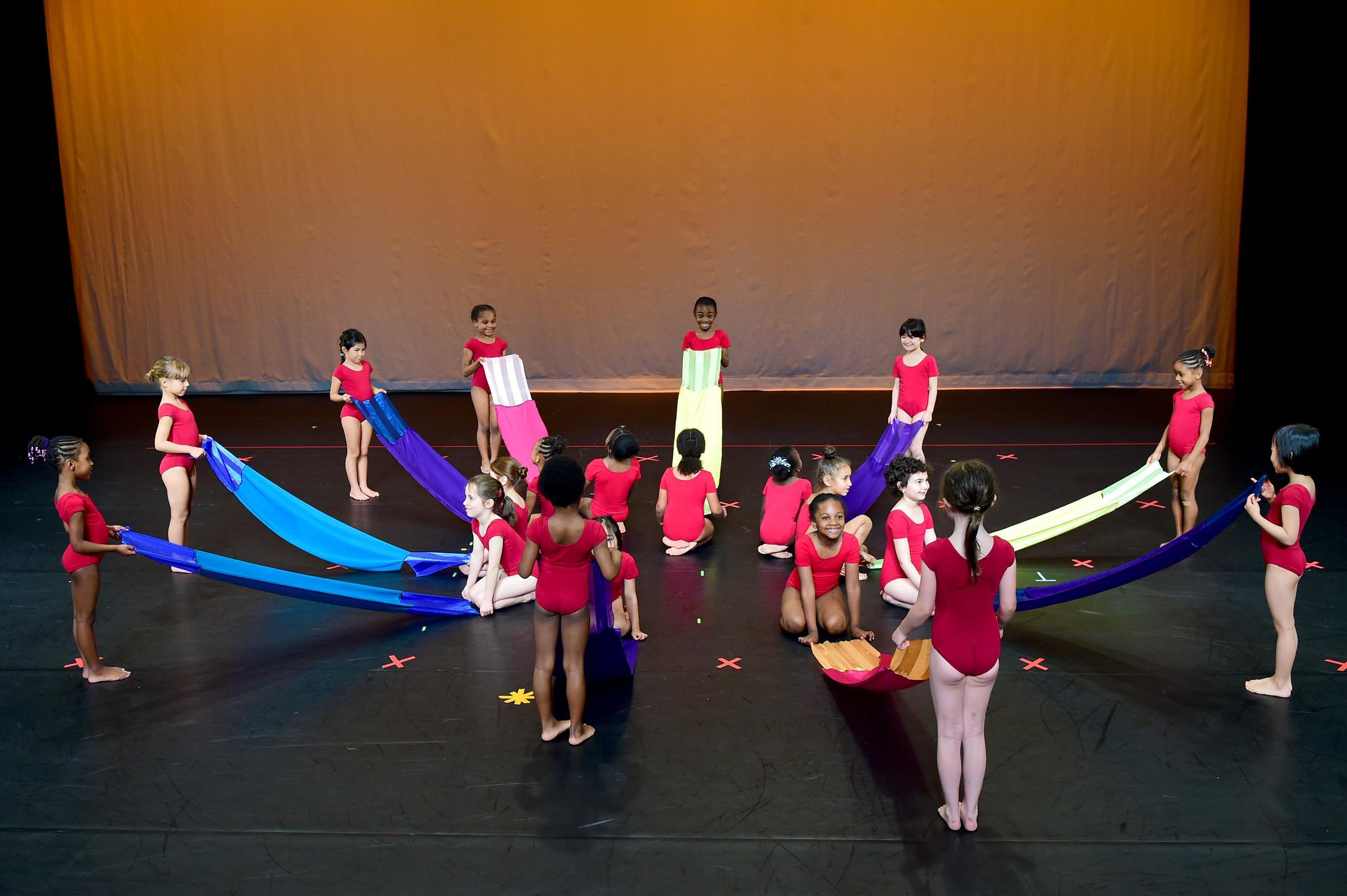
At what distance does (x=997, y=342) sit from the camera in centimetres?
1111

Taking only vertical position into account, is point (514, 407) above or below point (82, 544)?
above

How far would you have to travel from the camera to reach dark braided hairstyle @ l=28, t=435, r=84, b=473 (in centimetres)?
406

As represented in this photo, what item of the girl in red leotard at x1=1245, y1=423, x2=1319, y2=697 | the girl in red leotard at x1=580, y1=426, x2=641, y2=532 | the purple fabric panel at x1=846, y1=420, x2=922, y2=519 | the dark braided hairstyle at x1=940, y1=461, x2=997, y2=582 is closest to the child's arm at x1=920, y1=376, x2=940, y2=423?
the purple fabric panel at x1=846, y1=420, x2=922, y2=519

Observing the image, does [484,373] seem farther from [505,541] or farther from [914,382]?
[914,382]

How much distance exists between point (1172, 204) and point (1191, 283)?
87 cm

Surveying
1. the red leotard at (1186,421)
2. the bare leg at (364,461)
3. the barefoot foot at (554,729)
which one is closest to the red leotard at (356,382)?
the bare leg at (364,461)

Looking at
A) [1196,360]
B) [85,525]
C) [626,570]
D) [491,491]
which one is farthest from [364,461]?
[1196,360]

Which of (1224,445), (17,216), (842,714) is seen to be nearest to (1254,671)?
(842,714)

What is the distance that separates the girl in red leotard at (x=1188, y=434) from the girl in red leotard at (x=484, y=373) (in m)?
4.29

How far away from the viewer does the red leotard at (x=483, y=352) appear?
24.2 ft

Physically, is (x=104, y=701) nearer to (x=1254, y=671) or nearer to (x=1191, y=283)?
(x=1254, y=671)

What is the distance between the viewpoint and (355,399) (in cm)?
675

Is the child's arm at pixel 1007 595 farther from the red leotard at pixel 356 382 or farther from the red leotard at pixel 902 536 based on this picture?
the red leotard at pixel 356 382

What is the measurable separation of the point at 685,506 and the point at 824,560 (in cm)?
134
